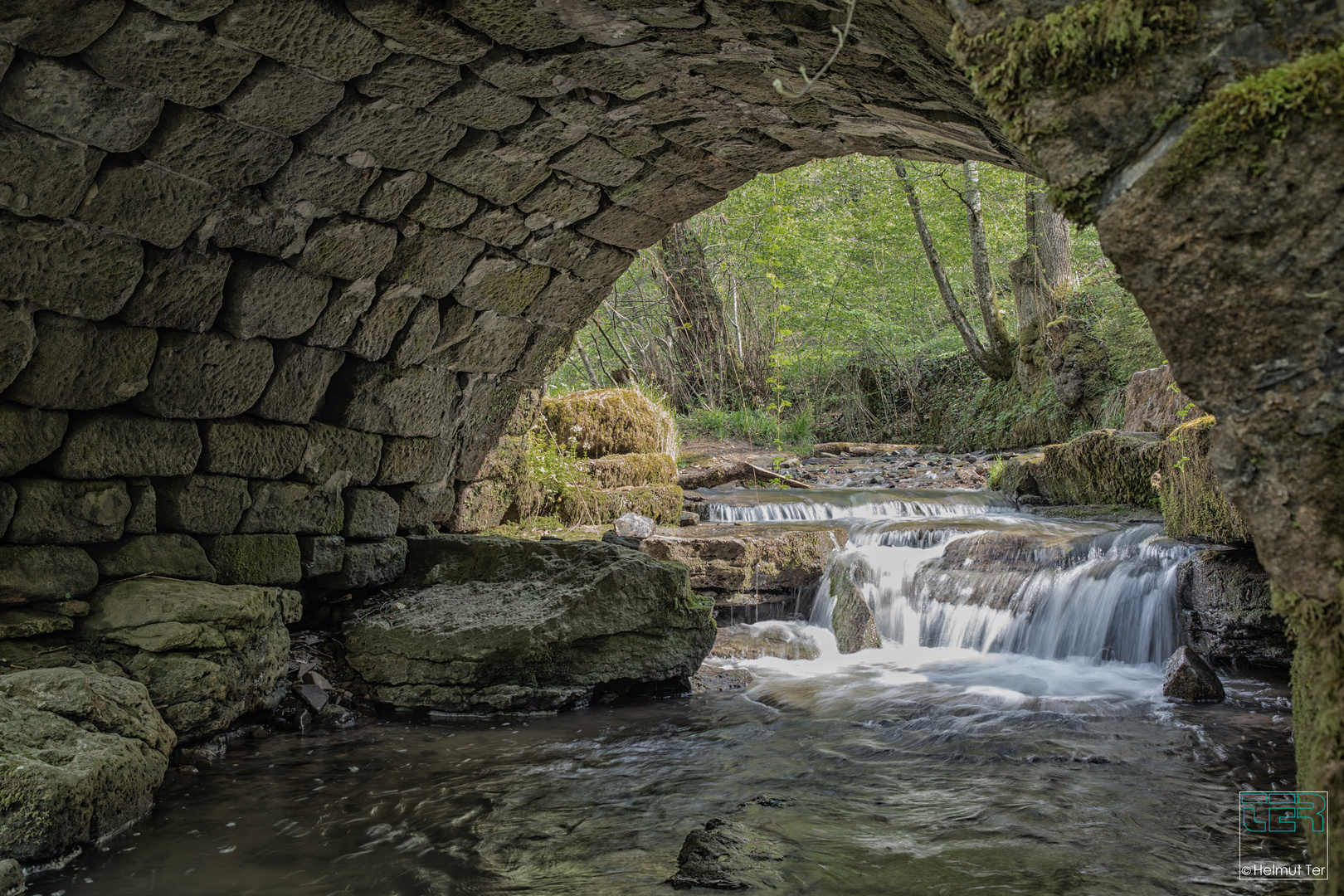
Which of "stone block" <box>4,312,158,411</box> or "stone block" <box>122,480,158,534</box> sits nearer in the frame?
"stone block" <box>4,312,158,411</box>

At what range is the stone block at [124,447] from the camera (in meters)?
4.19

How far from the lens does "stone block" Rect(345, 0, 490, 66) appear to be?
9.85 feet

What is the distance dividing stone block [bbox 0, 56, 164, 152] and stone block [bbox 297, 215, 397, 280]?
95 cm

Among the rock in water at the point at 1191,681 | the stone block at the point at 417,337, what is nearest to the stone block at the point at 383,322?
the stone block at the point at 417,337

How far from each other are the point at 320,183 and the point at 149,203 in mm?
677

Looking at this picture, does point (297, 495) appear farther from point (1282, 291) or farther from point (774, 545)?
point (1282, 291)

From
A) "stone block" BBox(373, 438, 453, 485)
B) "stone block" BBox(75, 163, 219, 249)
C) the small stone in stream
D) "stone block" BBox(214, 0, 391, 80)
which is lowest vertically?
the small stone in stream

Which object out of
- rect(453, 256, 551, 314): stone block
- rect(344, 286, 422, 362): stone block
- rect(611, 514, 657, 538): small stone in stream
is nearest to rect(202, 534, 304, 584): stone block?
rect(344, 286, 422, 362): stone block

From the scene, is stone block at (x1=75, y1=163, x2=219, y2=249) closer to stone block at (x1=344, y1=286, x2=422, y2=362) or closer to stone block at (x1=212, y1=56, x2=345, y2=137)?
stone block at (x1=212, y1=56, x2=345, y2=137)

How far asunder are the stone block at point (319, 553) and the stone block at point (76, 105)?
2.69 m

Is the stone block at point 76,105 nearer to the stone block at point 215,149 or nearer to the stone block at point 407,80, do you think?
the stone block at point 215,149

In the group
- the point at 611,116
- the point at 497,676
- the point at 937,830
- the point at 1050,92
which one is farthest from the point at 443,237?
the point at 937,830

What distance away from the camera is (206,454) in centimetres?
468

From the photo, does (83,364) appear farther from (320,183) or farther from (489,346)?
(489,346)
